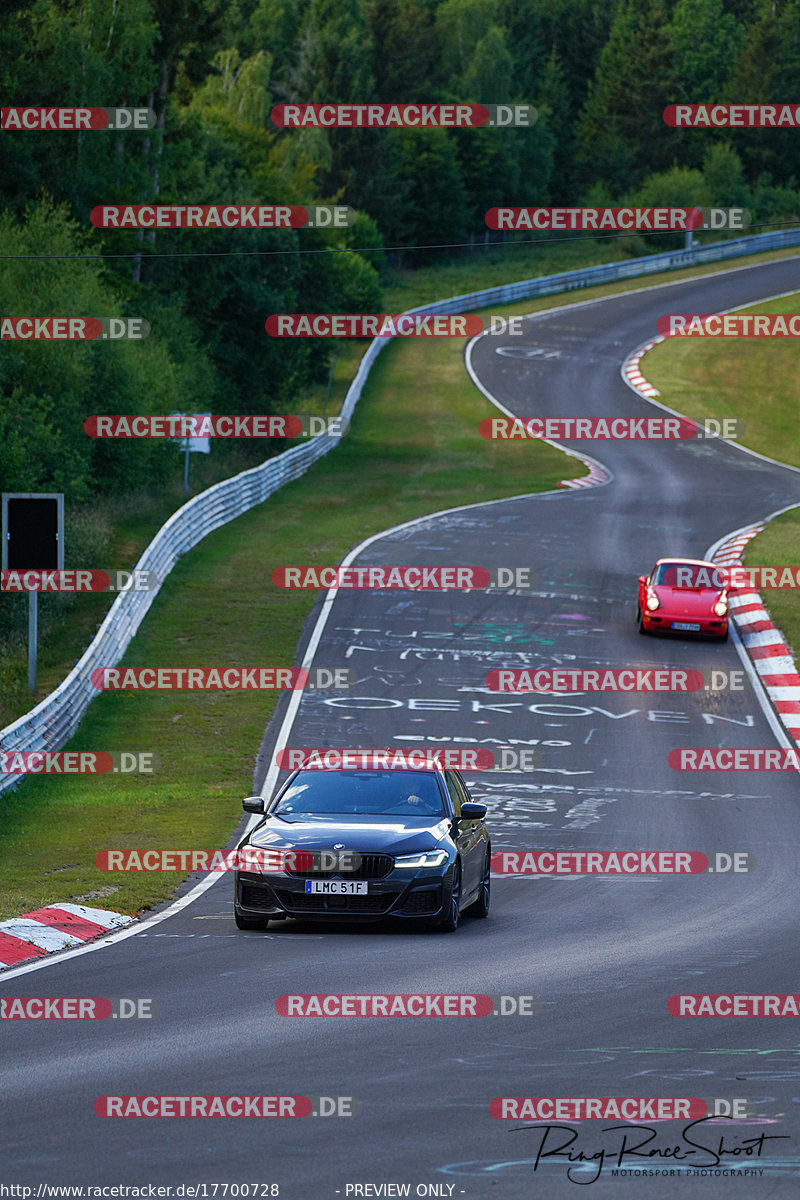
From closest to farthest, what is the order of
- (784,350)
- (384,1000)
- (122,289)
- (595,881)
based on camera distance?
(384,1000)
(595,881)
(122,289)
(784,350)

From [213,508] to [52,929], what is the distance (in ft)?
93.8

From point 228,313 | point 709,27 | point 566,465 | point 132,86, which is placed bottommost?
point 566,465

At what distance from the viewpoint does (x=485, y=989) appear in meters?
9.84

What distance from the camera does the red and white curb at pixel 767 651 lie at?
2561 cm

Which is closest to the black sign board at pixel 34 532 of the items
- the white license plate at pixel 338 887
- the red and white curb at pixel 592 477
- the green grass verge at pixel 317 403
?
the green grass verge at pixel 317 403

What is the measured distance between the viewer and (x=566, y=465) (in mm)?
50875

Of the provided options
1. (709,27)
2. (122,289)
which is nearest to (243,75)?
(122,289)

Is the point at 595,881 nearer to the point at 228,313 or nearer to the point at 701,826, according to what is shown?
the point at 701,826

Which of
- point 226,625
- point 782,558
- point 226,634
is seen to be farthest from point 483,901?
point 782,558

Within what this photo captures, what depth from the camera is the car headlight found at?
39.8 ft

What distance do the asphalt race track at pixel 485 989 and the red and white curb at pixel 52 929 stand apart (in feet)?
1.16

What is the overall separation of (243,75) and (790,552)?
5274cm

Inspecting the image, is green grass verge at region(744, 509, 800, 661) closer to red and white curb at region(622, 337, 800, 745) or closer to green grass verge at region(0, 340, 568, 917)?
red and white curb at region(622, 337, 800, 745)

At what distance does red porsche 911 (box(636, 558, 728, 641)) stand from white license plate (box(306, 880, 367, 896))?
19063 millimetres
